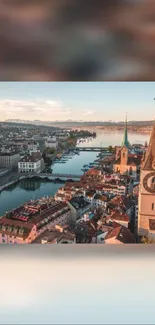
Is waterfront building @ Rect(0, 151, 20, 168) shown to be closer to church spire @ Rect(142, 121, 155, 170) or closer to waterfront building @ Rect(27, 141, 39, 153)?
waterfront building @ Rect(27, 141, 39, 153)

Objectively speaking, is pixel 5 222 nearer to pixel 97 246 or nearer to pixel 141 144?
pixel 97 246

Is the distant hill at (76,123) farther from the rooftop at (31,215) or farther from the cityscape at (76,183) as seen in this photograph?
the rooftop at (31,215)

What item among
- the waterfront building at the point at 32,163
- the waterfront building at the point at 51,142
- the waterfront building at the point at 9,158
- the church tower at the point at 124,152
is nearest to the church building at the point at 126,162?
the church tower at the point at 124,152

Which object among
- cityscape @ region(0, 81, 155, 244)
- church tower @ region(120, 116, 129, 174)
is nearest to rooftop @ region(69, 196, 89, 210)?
cityscape @ region(0, 81, 155, 244)

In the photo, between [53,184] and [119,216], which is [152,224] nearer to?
[119,216]

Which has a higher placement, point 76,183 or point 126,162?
point 126,162

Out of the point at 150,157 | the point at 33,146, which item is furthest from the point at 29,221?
the point at 150,157
